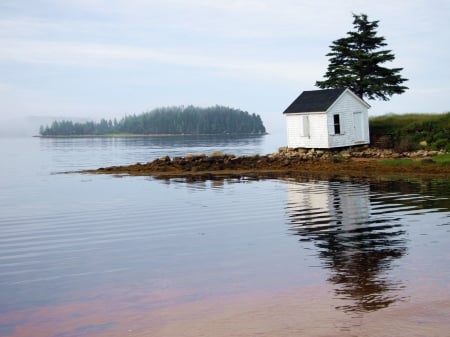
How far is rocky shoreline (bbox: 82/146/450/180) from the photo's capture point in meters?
32.5

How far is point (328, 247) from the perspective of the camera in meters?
12.9

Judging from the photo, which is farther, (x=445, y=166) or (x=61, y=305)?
(x=445, y=166)

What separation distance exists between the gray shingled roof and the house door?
248 cm

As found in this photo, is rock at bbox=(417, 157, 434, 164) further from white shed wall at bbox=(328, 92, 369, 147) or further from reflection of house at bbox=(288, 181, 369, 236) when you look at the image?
white shed wall at bbox=(328, 92, 369, 147)

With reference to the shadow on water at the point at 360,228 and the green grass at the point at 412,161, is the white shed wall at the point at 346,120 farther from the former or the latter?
the shadow on water at the point at 360,228

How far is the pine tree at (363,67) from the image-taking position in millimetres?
47219

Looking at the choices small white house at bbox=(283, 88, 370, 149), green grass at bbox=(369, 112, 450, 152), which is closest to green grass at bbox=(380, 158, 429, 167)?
green grass at bbox=(369, 112, 450, 152)

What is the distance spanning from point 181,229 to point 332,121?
26.5 meters

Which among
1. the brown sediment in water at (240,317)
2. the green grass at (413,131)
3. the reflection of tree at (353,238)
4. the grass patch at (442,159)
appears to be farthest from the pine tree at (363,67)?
the brown sediment in water at (240,317)

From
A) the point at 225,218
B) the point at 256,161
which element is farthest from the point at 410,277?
the point at 256,161

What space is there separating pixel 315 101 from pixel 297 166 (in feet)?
22.8

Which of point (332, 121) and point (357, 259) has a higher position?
point (332, 121)

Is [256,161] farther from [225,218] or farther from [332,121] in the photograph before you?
[225,218]

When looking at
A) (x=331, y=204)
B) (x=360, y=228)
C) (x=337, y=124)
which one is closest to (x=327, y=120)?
(x=337, y=124)
